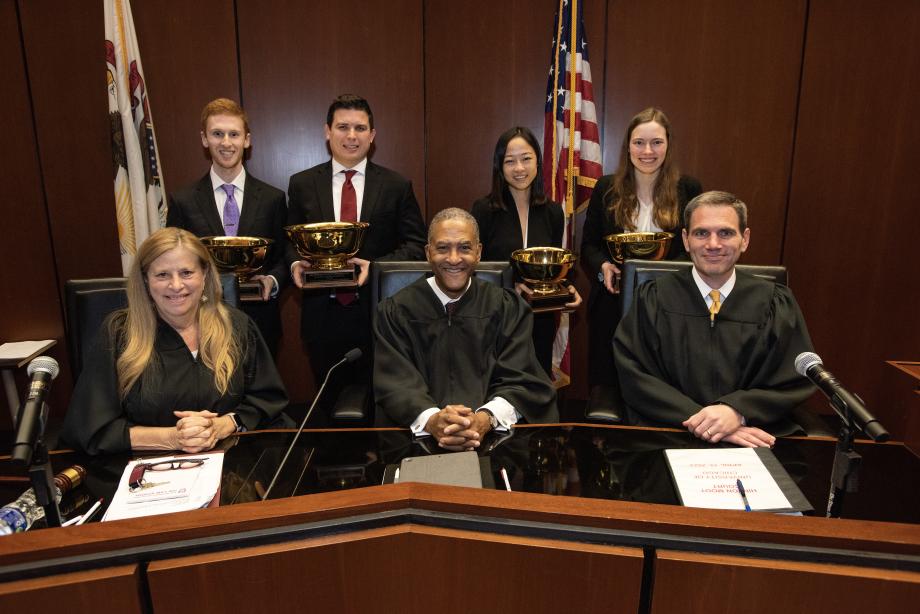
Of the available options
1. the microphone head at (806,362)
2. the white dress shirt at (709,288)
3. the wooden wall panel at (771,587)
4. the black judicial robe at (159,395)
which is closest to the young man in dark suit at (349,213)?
the black judicial robe at (159,395)

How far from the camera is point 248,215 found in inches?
119

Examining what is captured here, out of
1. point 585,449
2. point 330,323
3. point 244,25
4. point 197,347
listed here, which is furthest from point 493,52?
point 585,449

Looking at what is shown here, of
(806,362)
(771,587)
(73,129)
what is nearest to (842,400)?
(806,362)

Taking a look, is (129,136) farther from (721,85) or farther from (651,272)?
(721,85)

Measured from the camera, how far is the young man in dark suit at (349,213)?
3.06m

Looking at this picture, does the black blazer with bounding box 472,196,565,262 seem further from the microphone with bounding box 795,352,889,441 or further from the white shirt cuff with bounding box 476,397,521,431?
the microphone with bounding box 795,352,889,441

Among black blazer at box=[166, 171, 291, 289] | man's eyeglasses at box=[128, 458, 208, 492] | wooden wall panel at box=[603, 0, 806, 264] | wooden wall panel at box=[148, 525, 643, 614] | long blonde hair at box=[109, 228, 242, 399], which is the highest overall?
wooden wall panel at box=[603, 0, 806, 264]

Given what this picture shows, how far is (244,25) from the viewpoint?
3.92 m

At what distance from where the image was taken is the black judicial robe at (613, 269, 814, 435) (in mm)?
2018

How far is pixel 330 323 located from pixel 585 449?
1.83 m

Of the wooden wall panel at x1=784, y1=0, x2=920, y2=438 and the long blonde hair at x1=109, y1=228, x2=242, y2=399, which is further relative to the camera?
the wooden wall panel at x1=784, y1=0, x2=920, y2=438

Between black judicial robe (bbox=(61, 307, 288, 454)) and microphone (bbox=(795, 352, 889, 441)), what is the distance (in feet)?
5.38

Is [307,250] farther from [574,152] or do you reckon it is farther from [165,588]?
[574,152]

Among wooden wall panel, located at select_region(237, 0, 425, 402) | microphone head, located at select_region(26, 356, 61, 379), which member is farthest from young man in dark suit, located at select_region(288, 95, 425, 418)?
microphone head, located at select_region(26, 356, 61, 379)
